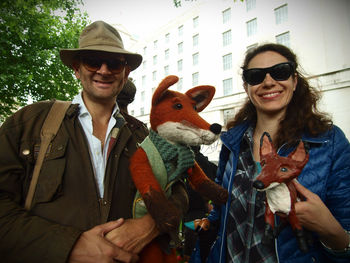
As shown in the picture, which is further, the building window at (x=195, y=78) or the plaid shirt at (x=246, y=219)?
the building window at (x=195, y=78)

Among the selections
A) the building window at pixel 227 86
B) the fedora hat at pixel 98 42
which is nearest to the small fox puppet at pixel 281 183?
the fedora hat at pixel 98 42

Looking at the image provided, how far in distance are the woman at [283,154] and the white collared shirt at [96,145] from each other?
1.14 meters

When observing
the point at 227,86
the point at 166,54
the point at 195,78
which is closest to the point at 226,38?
the point at 227,86

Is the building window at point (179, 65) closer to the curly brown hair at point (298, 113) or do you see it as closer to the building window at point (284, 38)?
the building window at point (284, 38)

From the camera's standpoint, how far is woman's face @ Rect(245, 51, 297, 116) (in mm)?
1780

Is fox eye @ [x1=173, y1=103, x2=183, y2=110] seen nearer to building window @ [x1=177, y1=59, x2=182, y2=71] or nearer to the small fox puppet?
the small fox puppet

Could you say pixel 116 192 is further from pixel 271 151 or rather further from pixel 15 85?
pixel 15 85

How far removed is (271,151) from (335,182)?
653 millimetres

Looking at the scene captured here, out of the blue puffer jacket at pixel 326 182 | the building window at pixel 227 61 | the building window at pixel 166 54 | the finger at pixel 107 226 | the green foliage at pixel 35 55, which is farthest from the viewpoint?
the building window at pixel 166 54

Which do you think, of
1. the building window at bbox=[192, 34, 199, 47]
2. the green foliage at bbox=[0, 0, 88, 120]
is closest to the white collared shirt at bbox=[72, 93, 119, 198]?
the green foliage at bbox=[0, 0, 88, 120]

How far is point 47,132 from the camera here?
4.99 feet

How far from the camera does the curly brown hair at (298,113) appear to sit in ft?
5.56

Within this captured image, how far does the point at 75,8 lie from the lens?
7.82m

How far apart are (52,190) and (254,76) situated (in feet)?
6.24
